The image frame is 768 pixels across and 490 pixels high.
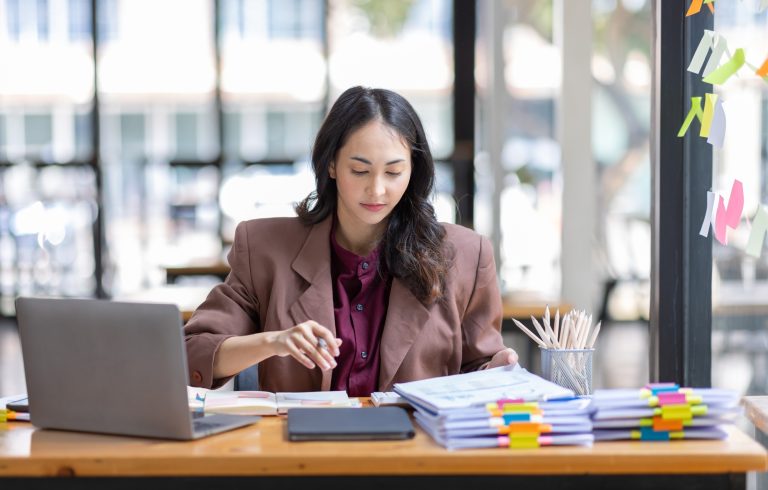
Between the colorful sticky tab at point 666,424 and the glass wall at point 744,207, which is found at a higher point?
the glass wall at point 744,207

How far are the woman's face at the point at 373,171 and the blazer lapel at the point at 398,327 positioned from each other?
0.18m

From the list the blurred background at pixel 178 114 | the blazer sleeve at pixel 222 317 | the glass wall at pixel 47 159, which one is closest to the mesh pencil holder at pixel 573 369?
the blazer sleeve at pixel 222 317

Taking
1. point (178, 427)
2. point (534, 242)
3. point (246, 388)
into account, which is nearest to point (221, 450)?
point (178, 427)

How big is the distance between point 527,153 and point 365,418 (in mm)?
5441

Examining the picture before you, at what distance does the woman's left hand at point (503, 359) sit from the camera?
7.28 ft

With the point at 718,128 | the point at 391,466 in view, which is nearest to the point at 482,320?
the point at 718,128

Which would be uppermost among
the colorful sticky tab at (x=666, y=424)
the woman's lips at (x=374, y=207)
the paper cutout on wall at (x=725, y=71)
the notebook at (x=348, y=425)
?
the paper cutout on wall at (x=725, y=71)

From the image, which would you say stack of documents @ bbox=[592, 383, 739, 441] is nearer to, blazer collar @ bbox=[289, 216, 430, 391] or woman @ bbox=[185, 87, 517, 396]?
woman @ bbox=[185, 87, 517, 396]

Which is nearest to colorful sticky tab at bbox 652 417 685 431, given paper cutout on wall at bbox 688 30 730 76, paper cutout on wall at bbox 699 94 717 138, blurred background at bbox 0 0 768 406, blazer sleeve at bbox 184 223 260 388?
paper cutout on wall at bbox 699 94 717 138

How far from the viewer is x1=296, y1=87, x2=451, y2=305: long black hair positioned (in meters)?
2.33

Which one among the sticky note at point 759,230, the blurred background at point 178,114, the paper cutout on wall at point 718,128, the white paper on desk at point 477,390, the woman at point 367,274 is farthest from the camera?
the blurred background at point 178,114

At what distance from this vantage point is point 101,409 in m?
1.72

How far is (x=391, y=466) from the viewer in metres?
1.58

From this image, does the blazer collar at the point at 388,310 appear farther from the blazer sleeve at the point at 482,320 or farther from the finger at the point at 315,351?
the finger at the point at 315,351
